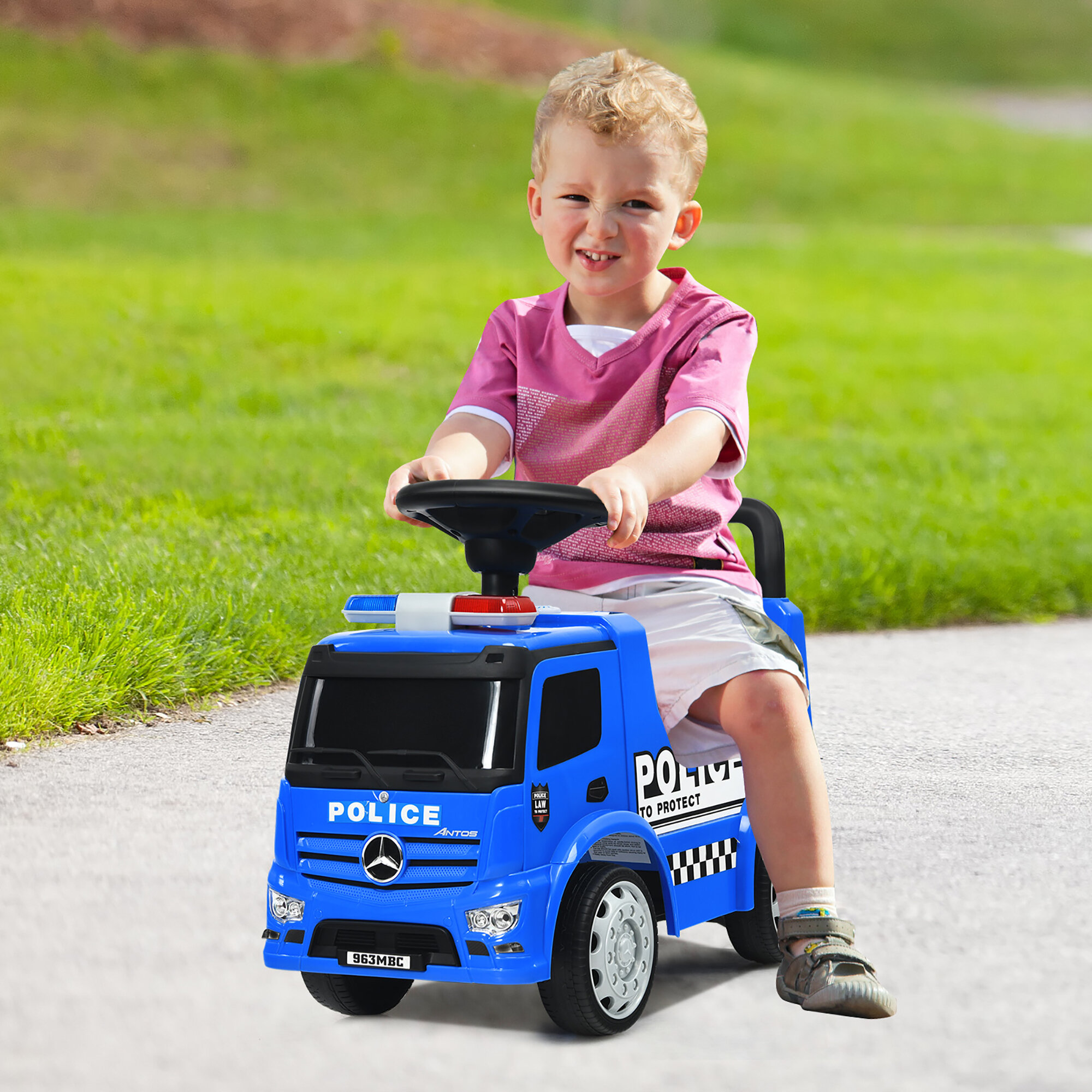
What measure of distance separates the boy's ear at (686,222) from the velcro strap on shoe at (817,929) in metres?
1.26

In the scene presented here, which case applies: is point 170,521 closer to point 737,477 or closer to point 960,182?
point 737,477

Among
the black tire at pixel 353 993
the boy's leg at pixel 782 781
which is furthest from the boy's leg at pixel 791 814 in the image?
the black tire at pixel 353 993

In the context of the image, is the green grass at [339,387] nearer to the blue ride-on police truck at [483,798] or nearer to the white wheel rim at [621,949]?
the blue ride-on police truck at [483,798]

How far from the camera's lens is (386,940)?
2.32 m

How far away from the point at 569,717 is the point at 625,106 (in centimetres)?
109

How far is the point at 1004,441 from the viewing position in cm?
905

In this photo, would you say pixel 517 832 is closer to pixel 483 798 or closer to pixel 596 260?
pixel 483 798

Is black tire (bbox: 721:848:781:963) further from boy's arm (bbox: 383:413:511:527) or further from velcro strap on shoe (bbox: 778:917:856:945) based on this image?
boy's arm (bbox: 383:413:511:527)

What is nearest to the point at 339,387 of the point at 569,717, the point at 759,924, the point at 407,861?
the point at 759,924

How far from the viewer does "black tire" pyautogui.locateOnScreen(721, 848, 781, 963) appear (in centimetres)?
287

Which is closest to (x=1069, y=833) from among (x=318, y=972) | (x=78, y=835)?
(x=318, y=972)

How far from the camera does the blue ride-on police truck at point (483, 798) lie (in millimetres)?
2287

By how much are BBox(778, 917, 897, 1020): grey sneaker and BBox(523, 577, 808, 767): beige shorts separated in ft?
1.16

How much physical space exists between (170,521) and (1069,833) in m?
3.89
